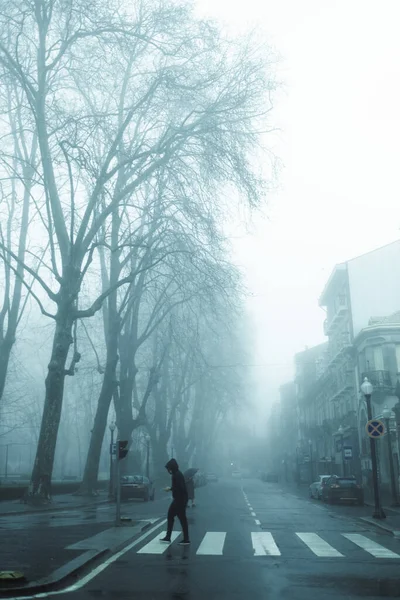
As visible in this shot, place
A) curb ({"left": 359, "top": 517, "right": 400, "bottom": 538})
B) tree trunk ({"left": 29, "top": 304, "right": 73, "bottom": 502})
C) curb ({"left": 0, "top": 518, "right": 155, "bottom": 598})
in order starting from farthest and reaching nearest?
1. tree trunk ({"left": 29, "top": 304, "right": 73, "bottom": 502})
2. curb ({"left": 359, "top": 517, "right": 400, "bottom": 538})
3. curb ({"left": 0, "top": 518, "right": 155, "bottom": 598})

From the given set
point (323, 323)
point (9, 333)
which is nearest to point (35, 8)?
point (9, 333)

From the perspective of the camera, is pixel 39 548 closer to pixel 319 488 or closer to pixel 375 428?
pixel 375 428

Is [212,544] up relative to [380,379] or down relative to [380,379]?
down

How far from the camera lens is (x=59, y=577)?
898 centimetres

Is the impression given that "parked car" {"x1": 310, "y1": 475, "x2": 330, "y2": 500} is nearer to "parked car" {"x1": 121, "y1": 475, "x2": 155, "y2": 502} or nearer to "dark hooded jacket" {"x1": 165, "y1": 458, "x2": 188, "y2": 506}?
"parked car" {"x1": 121, "y1": 475, "x2": 155, "y2": 502}

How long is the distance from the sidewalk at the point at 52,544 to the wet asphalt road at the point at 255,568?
0.39 metres

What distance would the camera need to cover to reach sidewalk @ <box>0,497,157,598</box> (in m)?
8.98

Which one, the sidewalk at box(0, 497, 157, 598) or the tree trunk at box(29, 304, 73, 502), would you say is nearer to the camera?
the sidewalk at box(0, 497, 157, 598)

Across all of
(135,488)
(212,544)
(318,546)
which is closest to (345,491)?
(135,488)

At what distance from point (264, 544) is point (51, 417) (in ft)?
41.2

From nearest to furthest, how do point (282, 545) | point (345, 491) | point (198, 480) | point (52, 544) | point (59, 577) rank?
point (59, 577)
point (52, 544)
point (282, 545)
point (345, 491)
point (198, 480)

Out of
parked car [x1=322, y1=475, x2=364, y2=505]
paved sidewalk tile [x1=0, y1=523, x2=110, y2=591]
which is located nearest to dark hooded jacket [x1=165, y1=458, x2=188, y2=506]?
paved sidewalk tile [x1=0, y1=523, x2=110, y2=591]

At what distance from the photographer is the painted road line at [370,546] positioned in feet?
40.7

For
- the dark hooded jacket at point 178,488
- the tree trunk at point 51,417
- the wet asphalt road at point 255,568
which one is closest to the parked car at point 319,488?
the tree trunk at point 51,417
